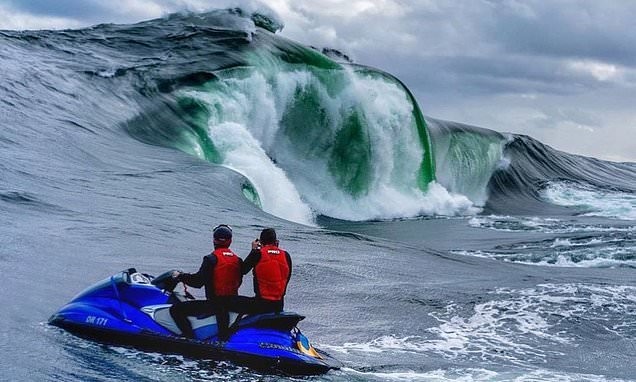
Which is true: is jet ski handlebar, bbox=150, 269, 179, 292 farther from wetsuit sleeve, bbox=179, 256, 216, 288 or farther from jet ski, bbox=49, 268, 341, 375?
wetsuit sleeve, bbox=179, 256, 216, 288

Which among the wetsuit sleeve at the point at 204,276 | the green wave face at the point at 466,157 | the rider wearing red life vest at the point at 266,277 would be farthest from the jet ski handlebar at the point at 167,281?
the green wave face at the point at 466,157

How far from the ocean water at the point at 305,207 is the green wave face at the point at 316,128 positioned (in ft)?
0.26

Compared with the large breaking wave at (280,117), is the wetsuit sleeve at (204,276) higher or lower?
lower

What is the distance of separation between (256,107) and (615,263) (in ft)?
49.1

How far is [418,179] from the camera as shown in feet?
117

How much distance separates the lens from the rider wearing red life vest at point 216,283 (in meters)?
10.0

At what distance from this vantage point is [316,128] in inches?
1352

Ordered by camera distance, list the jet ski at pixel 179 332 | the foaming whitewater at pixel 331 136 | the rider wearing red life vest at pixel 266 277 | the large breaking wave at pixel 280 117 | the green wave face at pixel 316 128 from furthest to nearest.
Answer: the foaming whitewater at pixel 331 136 → the green wave face at pixel 316 128 → the large breaking wave at pixel 280 117 → the rider wearing red life vest at pixel 266 277 → the jet ski at pixel 179 332

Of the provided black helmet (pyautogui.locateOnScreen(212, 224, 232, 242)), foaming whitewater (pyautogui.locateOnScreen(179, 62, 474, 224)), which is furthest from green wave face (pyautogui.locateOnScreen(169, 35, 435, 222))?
black helmet (pyautogui.locateOnScreen(212, 224, 232, 242))

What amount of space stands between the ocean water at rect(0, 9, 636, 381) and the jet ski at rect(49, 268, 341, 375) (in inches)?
8.2

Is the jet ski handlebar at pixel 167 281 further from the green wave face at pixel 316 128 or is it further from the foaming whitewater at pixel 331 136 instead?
the foaming whitewater at pixel 331 136

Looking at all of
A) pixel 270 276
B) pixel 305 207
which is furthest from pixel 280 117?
pixel 270 276

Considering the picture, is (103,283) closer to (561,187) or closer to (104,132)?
(104,132)

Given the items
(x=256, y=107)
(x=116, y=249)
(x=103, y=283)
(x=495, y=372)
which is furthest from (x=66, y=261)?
(x=256, y=107)
